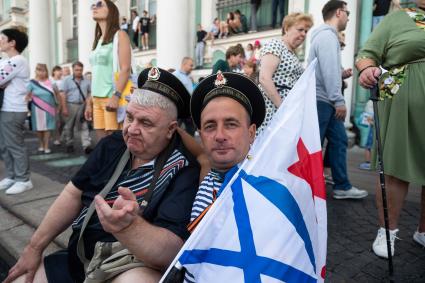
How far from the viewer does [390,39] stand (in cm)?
250

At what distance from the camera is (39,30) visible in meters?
17.4

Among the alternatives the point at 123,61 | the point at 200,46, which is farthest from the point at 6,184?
the point at 200,46

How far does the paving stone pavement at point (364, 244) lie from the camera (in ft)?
7.70

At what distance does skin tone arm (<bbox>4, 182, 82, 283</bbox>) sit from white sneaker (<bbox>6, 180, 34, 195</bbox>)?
2370 mm

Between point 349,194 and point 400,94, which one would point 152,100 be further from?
point 349,194

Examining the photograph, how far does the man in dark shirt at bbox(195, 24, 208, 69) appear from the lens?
10.8 meters

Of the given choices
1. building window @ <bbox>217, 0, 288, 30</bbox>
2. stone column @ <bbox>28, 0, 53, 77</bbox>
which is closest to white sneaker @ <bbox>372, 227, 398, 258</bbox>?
building window @ <bbox>217, 0, 288, 30</bbox>

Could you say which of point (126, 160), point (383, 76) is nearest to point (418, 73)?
point (383, 76)

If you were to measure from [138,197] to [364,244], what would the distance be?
6.36 feet

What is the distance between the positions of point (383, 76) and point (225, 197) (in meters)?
1.84

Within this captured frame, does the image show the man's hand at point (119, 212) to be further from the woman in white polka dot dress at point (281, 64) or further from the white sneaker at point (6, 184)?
the white sneaker at point (6, 184)

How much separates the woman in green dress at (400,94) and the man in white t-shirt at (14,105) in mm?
3591

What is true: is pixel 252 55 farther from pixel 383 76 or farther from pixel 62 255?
pixel 62 255

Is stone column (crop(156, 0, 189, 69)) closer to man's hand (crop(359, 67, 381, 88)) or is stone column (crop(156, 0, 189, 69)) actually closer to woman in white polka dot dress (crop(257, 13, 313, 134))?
woman in white polka dot dress (crop(257, 13, 313, 134))
